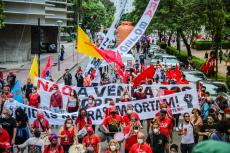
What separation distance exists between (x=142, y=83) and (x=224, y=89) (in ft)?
12.2

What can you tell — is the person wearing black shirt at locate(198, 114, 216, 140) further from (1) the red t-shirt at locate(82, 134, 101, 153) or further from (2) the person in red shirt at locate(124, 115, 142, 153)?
(1) the red t-shirt at locate(82, 134, 101, 153)

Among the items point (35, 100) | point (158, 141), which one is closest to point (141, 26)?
point (35, 100)

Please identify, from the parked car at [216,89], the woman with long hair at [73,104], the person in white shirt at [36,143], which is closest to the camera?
the person in white shirt at [36,143]

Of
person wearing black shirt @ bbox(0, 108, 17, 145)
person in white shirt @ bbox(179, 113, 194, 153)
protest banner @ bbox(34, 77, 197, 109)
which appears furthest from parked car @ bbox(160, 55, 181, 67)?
person wearing black shirt @ bbox(0, 108, 17, 145)

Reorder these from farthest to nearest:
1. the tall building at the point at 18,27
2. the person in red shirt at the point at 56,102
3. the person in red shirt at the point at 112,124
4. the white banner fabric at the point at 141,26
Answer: the tall building at the point at 18,27 → the white banner fabric at the point at 141,26 → the person in red shirt at the point at 56,102 → the person in red shirt at the point at 112,124

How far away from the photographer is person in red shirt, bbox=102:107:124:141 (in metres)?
12.0

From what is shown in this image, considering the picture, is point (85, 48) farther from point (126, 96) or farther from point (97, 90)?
point (126, 96)

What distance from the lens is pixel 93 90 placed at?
52.5 feet

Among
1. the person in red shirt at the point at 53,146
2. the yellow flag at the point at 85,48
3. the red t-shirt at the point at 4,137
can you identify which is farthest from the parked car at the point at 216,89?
the person in red shirt at the point at 53,146

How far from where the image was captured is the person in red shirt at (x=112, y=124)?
39.4 feet

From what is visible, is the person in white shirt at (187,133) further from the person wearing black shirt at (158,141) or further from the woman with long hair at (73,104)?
the woman with long hair at (73,104)

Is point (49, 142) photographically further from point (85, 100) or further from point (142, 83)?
point (142, 83)

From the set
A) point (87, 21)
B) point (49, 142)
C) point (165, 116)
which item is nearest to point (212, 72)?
point (165, 116)

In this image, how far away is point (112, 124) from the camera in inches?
474
